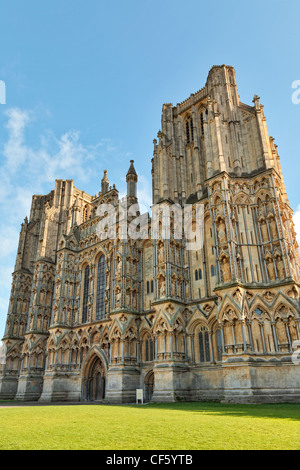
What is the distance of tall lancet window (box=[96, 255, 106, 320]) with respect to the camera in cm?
3832

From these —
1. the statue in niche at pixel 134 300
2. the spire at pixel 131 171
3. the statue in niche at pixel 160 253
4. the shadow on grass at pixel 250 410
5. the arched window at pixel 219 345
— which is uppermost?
the spire at pixel 131 171

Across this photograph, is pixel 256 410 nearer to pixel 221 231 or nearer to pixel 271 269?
pixel 271 269

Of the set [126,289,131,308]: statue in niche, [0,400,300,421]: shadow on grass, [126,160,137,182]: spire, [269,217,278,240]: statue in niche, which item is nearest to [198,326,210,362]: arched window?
[0,400,300,421]: shadow on grass

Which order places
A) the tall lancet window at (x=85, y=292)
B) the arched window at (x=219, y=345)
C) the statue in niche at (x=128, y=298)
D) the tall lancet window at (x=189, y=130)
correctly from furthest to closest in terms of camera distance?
the tall lancet window at (x=85, y=292), the tall lancet window at (x=189, y=130), the statue in niche at (x=128, y=298), the arched window at (x=219, y=345)

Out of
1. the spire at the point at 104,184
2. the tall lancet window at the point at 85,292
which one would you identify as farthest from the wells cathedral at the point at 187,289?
the spire at the point at 104,184

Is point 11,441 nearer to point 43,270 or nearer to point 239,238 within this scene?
point 239,238

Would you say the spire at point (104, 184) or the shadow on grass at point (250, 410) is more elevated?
the spire at point (104, 184)

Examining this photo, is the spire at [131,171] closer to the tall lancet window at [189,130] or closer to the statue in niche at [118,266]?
the tall lancet window at [189,130]

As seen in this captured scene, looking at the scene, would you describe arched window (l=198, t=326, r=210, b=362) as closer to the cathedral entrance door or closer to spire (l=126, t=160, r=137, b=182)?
the cathedral entrance door

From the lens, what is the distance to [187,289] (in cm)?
3114

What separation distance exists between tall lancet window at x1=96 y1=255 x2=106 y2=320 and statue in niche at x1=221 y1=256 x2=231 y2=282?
1729cm

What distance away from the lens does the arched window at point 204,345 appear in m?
27.8

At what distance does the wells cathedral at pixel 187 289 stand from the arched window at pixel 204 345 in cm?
10

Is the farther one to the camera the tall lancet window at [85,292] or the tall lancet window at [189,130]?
the tall lancet window at [85,292]
